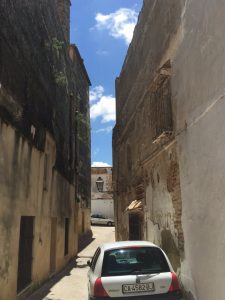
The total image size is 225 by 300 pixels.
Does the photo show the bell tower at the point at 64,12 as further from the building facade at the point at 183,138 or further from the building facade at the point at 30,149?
the building facade at the point at 183,138

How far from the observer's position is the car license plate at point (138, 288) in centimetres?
586

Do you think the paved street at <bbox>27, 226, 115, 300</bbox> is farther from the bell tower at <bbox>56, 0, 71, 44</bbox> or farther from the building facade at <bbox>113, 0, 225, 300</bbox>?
the bell tower at <bbox>56, 0, 71, 44</bbox>

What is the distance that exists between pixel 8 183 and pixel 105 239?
22.3 meters

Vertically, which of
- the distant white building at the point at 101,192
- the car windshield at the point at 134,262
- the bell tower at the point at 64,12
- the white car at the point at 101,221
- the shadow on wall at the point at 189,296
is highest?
the bell tower at the point at 64,12

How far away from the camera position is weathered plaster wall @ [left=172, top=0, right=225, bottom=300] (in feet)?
20.3

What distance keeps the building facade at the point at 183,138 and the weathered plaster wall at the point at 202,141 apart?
17 millimetres

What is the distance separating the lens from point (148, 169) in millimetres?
11867

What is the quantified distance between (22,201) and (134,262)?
3833mm

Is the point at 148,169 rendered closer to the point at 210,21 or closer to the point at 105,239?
the point at 210,21

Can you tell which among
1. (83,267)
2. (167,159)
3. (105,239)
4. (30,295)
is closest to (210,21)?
(167,159)

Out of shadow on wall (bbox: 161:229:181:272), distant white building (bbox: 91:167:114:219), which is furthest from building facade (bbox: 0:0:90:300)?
distant white building (bbox: 91:167:114:219)

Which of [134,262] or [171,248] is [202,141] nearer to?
[134,262]

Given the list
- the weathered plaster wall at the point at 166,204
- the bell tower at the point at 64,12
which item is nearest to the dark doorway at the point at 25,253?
the weathered plaster wall at the point at 166,204

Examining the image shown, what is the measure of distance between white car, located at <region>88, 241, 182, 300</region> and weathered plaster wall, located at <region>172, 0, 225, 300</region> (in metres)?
0.87
